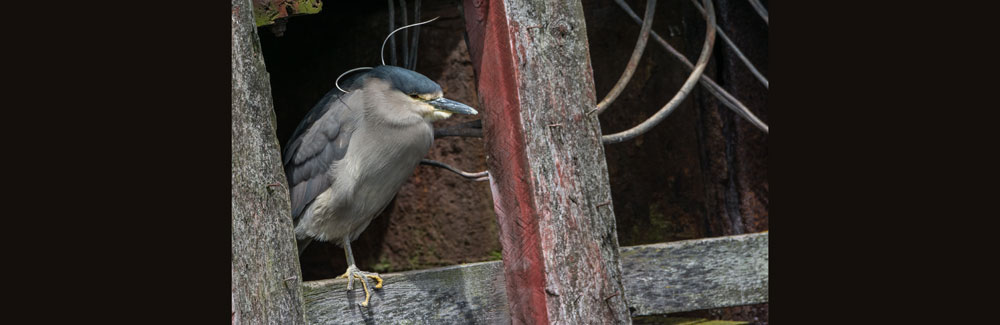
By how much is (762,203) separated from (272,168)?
8.91 ft

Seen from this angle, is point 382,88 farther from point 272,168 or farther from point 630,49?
point 630,49

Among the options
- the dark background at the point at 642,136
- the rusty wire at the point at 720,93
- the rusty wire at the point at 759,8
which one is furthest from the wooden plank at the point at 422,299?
the rusty wire at the point at 759,8

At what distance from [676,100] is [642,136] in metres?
0.86

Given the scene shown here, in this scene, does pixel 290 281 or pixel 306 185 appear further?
pixel 306 185

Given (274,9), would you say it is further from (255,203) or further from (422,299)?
(422,299)

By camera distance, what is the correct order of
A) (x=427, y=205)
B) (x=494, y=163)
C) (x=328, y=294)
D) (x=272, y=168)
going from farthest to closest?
1. (x=427, y=205)
2. (x=494, y=163)
3. (x=328, y=294)
4. (x=272, y=168)

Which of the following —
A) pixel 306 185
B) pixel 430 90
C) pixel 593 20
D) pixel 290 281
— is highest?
pixel 593 20

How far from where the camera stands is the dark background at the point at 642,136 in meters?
4.85

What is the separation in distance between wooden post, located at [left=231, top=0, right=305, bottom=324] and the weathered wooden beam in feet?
0.67

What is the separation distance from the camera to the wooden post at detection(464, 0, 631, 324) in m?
3.54

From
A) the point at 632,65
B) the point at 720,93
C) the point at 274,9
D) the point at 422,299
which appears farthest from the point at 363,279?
the point at 720,93

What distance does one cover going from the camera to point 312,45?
4.98m

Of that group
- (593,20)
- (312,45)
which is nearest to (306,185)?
(312,45)

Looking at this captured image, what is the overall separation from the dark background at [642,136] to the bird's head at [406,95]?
0.80 m
